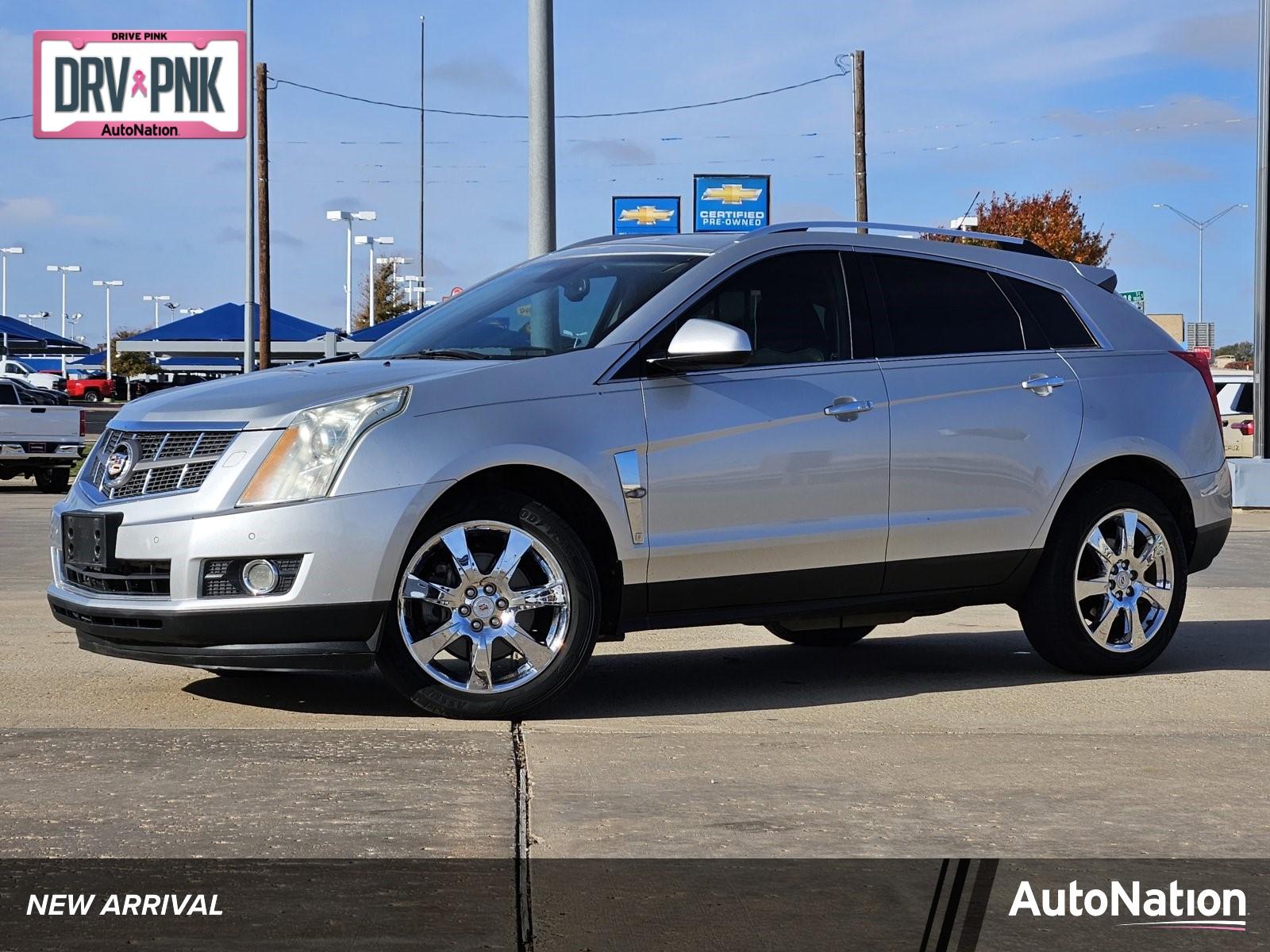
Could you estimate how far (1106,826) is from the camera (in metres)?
4.74

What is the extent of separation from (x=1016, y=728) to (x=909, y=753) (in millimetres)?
769

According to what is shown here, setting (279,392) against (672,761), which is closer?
(672,761)

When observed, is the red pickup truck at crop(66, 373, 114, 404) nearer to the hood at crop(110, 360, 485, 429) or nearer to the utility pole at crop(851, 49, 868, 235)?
the utility pole at crop(851, 49, 868, 235)

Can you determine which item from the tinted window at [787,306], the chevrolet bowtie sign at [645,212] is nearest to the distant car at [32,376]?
the chevrolet bowtie sign at [645,212]

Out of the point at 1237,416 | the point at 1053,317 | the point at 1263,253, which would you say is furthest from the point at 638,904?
the point at 1237,416

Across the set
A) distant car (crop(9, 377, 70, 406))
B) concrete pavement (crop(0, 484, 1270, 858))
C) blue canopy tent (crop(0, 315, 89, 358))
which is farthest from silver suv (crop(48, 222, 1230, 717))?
blue canopy tent (crop(0, 315, 89, 358))

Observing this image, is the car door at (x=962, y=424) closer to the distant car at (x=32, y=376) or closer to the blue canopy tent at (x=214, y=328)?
the blue canopy tent at (x=214, y=328)

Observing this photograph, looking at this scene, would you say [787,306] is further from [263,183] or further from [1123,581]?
[263,183]

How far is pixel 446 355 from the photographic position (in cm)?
657

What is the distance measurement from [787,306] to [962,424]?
87cm

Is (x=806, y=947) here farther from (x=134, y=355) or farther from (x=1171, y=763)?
(x=134, y=355)

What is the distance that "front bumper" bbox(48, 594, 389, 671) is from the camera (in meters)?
5.85

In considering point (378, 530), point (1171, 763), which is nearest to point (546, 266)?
point (378, 530)

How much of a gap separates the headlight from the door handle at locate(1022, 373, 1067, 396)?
2.82m
